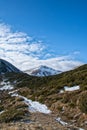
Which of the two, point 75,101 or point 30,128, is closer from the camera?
point 30,128

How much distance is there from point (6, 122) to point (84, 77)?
811 inches

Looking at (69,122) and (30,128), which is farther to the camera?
(69,122)

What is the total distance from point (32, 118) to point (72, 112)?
5.04 m

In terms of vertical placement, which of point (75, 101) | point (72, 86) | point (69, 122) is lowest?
Answer: point (69, 122)

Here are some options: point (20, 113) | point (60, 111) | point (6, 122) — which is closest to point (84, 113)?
point (60, 111)

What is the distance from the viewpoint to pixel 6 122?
19859mm

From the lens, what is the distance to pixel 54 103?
2964 cm

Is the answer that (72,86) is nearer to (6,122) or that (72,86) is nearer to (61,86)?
(61,86)

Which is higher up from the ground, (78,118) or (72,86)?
(72,86)

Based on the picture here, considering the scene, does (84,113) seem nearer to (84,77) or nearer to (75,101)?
(75,101)

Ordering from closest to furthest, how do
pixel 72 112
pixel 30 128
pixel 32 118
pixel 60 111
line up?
1. pixel 30 128
2. pixel 32 118
3. pixel 72 112
4. pixel 60 111

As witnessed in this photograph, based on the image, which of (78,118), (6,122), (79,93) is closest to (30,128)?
(6,122)

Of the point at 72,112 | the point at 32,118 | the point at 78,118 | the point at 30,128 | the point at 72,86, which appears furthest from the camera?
the point at 72,86

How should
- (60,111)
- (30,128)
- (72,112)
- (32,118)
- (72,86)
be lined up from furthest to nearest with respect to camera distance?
(72,86), (60,111), (72,112), (32,118), (30,128)
